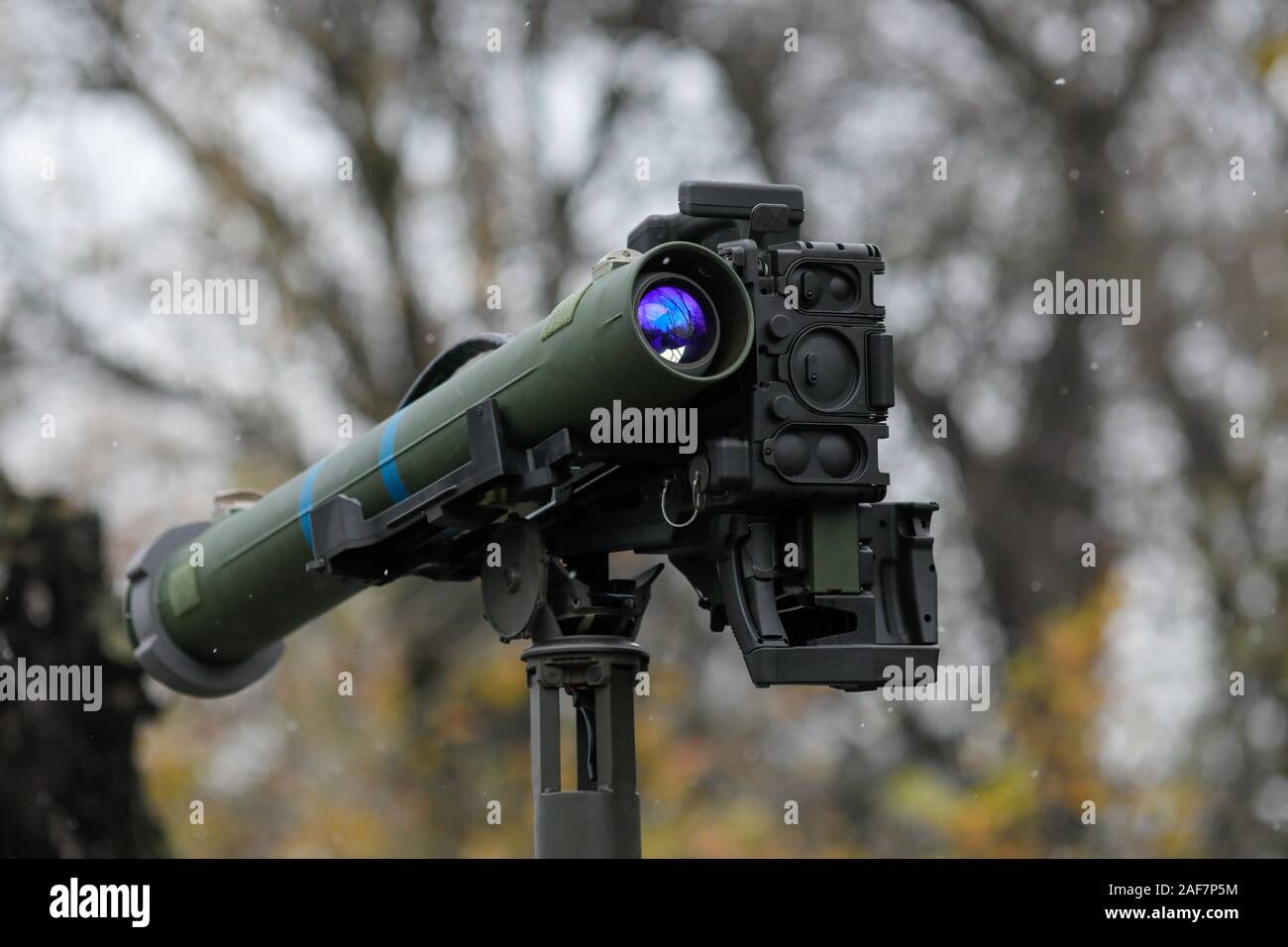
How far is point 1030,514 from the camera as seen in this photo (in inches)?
511

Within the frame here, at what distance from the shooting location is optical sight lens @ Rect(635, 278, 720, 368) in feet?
Answer: 12.7

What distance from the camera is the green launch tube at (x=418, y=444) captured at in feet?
12.6

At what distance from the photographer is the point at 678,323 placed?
390cm

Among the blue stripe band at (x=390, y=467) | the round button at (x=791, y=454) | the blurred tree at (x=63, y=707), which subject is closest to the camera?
the round button at (x=791, y=454)

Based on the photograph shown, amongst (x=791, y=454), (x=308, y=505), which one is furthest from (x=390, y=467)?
(x=791, y=454)

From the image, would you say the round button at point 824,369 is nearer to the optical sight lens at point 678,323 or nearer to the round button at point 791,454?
the round button at point 791,454

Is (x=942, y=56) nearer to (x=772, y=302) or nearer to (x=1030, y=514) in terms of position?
(x=1030, y=514)

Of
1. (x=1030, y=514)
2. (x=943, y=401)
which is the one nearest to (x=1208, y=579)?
(x=1030, y=514)

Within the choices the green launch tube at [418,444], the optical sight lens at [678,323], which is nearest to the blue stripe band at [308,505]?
the green launch tube at [418,444]

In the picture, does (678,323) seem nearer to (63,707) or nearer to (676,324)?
(676,324)

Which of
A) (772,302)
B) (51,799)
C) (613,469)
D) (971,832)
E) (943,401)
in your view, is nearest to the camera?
(772,302)

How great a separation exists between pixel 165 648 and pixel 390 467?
153 cm
